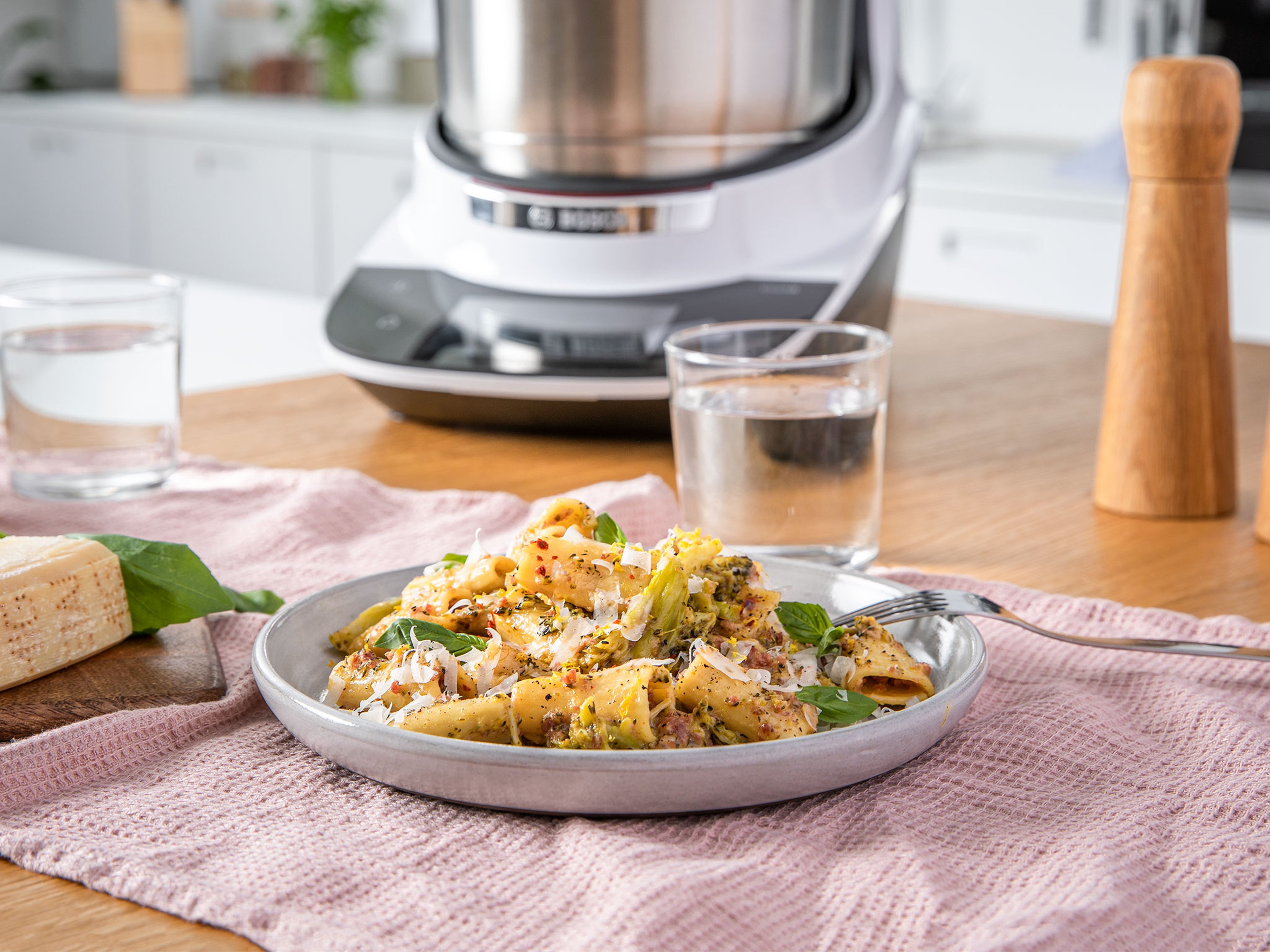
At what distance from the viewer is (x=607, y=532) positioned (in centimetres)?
62

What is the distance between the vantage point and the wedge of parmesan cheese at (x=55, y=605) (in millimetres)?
574

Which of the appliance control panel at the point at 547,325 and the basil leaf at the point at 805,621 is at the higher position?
the appliance control panel at the point at 547,325

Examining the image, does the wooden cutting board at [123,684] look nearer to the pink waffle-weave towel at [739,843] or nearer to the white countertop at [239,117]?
the pink waffle-weave towel at [739,843]

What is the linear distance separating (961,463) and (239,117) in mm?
3307

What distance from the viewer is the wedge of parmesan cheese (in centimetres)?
57

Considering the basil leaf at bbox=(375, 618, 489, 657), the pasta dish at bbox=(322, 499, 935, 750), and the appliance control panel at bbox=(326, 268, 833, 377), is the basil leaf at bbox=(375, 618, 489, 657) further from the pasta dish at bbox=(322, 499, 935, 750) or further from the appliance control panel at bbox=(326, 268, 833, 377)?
the appliance control panel at bbox=(326, 268, 833, 377)

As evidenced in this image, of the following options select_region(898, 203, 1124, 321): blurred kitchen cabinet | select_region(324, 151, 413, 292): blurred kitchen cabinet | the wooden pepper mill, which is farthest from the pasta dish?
select_region(324, 151, 413, 292): blurred kitchen cabinet

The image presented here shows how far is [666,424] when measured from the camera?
1063 mm

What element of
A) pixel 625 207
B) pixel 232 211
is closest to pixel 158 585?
pixel 625 207

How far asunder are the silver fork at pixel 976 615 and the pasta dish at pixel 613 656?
3cm

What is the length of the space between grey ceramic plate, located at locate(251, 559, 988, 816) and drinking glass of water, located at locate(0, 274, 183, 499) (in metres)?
0.43

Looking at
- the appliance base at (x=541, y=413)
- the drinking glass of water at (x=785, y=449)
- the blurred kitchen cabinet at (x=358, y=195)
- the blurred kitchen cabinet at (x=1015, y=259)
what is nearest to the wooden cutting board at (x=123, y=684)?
the drinking glass of water at (x=785, y=449)

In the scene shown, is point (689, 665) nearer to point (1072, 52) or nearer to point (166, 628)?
point (166, 628)

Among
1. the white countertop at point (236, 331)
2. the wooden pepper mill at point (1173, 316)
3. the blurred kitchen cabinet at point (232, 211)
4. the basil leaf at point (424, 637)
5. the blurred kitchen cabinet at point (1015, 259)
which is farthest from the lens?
the blurred kitchen cabinet at point (232, 211)
